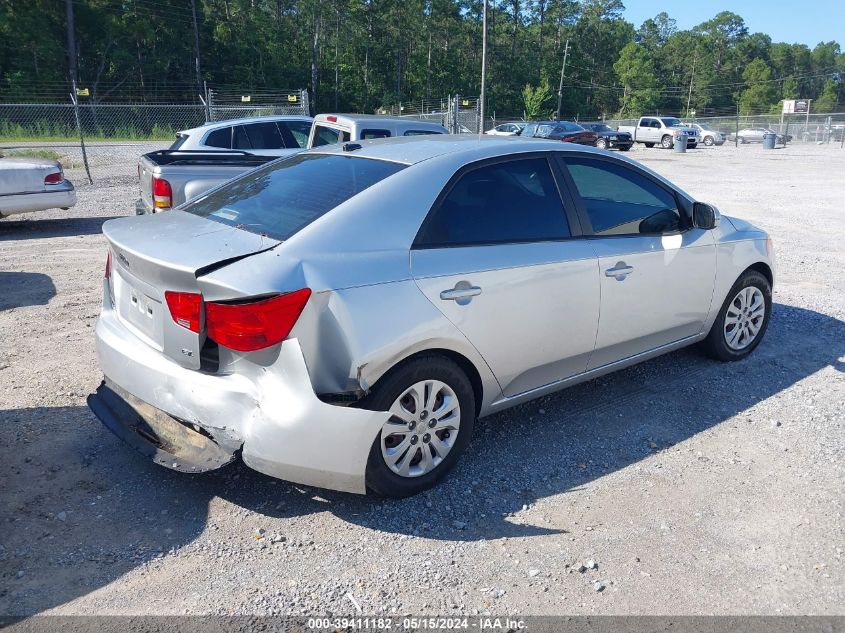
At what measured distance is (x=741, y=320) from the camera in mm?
5363

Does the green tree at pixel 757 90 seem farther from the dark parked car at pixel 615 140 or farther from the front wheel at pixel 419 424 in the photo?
the front wheel at pixel 419 424

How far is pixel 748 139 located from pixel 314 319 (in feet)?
171

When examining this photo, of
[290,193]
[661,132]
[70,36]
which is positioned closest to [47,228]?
[290,193]

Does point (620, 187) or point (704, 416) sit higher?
point (620, 187)

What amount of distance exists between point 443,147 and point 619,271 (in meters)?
1.26

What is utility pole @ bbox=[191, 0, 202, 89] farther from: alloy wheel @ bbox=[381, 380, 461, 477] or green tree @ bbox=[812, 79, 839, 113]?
green tree @ bbox=[812, 79, 839, 113]

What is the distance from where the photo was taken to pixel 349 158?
4070mm

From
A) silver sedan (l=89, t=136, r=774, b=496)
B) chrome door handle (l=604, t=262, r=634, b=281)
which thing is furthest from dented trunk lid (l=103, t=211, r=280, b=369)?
chrome door handle (l=604, t=262, r=634, b=281)

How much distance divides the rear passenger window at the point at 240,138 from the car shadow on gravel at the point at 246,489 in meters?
8.19

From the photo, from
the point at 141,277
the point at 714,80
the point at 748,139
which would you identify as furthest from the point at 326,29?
the point at 141,277

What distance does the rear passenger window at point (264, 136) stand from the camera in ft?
39.3

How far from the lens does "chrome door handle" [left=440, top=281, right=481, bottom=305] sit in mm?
3459

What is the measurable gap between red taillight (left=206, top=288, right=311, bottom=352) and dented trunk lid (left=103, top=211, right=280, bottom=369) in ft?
0.48

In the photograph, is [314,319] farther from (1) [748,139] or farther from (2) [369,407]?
(1) [748,139]
